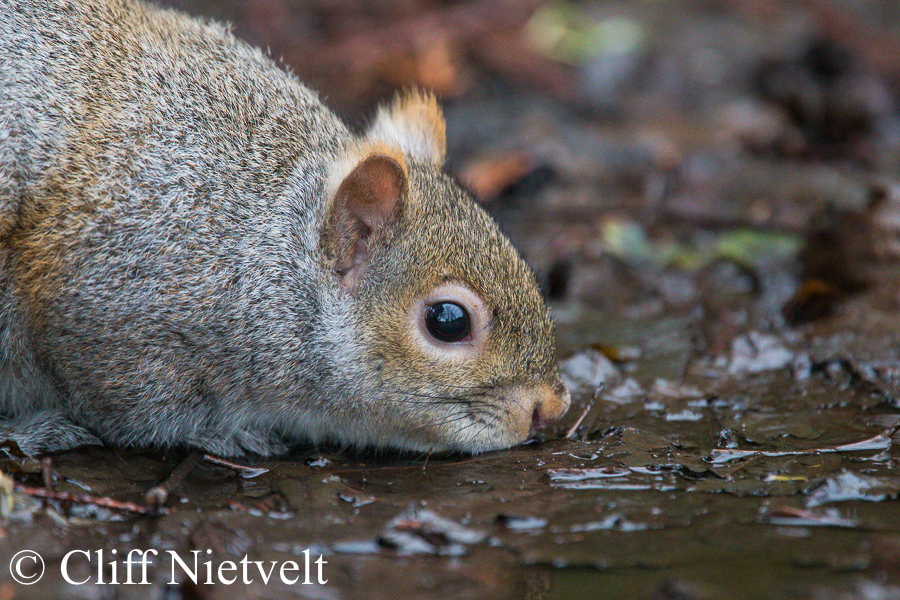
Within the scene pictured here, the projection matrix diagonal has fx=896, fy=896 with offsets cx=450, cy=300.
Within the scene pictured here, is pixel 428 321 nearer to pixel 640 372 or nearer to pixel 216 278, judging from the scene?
pixel 216 278

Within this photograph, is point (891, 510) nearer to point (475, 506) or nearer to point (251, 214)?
point (475, 506)

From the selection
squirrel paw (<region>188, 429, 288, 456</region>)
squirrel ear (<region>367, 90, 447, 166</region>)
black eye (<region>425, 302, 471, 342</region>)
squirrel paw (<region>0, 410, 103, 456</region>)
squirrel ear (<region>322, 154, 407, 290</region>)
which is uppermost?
squirrel ear (<region>367, 90, 447, 166</region>)

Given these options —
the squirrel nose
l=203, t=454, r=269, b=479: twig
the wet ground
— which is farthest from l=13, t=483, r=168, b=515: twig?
the squirrel nose

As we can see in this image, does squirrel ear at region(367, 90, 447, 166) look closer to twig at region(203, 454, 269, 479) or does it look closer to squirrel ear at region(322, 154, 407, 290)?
squirrel ear at region(322, 154, 407, 290)

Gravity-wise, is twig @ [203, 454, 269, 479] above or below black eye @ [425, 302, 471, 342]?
below

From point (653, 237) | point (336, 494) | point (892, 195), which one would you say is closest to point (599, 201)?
point (653, 237)

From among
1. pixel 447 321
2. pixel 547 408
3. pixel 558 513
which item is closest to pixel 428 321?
pixel 447 321

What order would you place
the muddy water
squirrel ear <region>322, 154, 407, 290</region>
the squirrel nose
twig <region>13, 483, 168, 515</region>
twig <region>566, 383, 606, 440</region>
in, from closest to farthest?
the muddy water < twig <region>13, 483, 168, 515</region> < squirrel ear <region>322, 154, 407, 290</region> < the squirrel nose < twig <region>566, 383, 606, 440</region>
